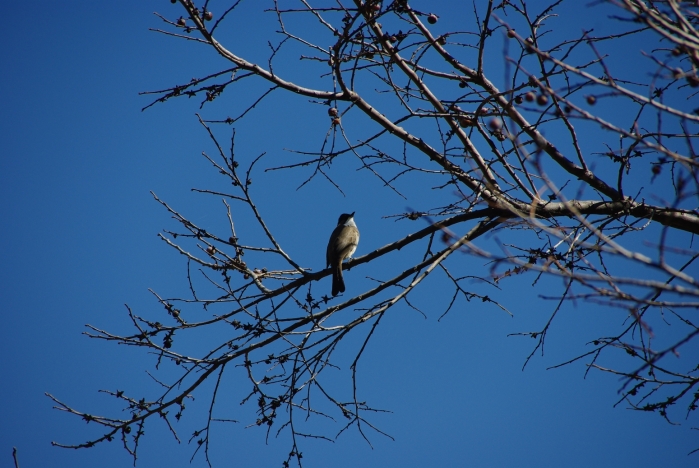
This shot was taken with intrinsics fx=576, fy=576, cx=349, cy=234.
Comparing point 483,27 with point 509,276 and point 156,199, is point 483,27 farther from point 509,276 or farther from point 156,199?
point 156,199

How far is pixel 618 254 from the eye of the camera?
171 centimetres

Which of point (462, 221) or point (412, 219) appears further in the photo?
point (462, 221)

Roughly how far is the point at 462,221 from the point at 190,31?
7.55 ft

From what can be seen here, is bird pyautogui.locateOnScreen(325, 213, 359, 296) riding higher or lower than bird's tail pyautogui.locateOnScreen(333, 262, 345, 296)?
higher

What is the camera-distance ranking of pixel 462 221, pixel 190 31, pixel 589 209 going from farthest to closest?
pixel 462 221 < pixel 589 209 < pixel 190 31

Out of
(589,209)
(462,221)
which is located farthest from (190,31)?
(589,209)

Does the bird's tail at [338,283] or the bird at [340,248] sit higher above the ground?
the bird at [340,248]

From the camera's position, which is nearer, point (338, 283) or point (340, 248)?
point (338, 283)

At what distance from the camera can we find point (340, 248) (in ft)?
21.8

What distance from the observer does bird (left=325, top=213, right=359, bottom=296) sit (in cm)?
603

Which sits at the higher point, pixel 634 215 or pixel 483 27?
pixel 483 27

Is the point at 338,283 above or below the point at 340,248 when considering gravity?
below

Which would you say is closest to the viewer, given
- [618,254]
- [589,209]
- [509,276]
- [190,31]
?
[618,254]

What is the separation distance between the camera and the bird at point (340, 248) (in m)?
6.03
